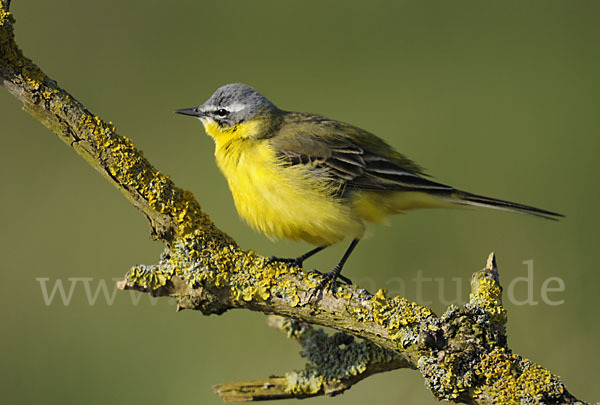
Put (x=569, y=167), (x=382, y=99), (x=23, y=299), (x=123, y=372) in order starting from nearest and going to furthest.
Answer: (x=123, y=372) < (x=23, y=299) < (x=569, y=167) < (x=382, y=99)

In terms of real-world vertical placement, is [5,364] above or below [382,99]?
below

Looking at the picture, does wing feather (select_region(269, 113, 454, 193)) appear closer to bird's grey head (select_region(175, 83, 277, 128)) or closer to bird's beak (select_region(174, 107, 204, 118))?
bird's grey head (select_region(175, 83, 277, 128))

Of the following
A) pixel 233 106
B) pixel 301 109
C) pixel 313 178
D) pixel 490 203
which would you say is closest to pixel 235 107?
pixel 233 106

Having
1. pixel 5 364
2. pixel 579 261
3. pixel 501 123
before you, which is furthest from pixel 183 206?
pixel 501 123

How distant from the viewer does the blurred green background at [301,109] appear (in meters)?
4.86

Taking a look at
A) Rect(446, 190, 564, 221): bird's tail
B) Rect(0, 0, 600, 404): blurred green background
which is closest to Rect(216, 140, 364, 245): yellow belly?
Rect(446, 190, 564, 221): bird's tail

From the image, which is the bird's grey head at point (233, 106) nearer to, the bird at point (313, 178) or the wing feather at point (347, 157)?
the bird at point (313, 178)

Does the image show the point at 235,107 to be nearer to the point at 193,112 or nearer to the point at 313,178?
the point at 193,112

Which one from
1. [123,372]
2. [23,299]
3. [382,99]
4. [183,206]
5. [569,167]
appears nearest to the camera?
[183,206]

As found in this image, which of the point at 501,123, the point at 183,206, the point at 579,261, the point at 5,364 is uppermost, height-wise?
the point at 501,123

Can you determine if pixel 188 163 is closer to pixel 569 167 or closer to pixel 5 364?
pixel 5 364

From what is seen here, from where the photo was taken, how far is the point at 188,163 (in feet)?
22.7

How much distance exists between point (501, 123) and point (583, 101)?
87 cm

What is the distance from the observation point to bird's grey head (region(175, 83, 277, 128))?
4.30 meters
